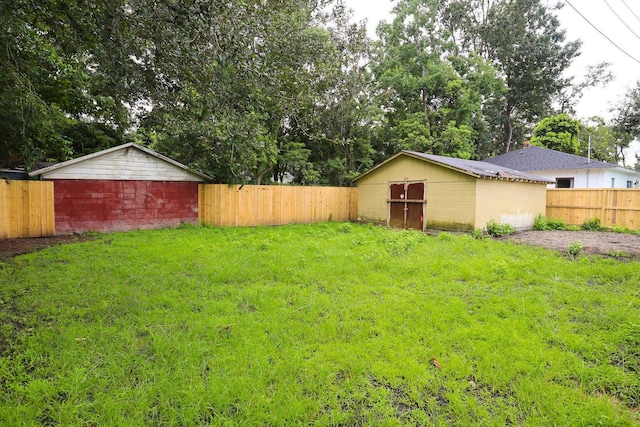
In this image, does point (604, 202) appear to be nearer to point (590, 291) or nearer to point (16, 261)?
point (590, 291)

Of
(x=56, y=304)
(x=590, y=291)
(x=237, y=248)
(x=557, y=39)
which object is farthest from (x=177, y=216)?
(x=557, y=39)

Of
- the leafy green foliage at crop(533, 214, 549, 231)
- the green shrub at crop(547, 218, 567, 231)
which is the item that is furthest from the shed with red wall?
the green shrub at crop(547, 218, 567, 231)

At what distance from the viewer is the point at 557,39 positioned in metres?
22.5

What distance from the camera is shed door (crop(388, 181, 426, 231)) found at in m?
11.0

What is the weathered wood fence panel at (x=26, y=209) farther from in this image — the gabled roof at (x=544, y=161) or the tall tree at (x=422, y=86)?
the gabled roof at (x=544, y=161)

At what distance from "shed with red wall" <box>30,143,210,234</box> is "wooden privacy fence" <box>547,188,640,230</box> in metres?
13.8

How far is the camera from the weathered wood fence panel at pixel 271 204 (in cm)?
1157

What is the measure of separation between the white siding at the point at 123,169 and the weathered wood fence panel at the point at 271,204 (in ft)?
4.13

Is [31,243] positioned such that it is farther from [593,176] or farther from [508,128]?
[508,128]

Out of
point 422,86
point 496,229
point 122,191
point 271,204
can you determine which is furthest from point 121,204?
point 422,86

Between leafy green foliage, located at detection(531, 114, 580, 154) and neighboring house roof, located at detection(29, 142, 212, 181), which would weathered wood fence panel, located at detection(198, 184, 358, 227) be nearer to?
neighboring house roof, located at detection(29, 142, 212, 181)

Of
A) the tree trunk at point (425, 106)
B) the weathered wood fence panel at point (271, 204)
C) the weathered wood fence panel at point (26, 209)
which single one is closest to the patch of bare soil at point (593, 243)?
the weathered wood fence panel at point (271, 204)

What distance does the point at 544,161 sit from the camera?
17234mm

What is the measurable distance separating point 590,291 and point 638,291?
2.22 feet
